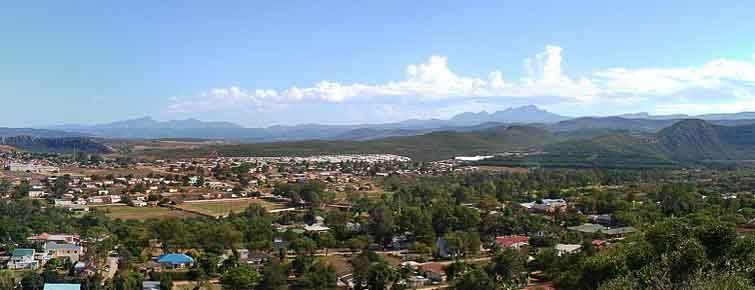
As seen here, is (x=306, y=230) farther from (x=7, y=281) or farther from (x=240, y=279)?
(x=7, y=281)

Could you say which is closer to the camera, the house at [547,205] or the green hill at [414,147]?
the house at [547,205]

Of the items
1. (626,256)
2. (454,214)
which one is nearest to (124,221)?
(454,214)

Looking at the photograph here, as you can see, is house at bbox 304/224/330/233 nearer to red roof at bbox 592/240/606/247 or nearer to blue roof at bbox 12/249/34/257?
blue roof at bbox 12/249/34/257

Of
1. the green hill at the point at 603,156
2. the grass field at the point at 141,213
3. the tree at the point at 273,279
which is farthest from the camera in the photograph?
the green hill at the point at 603,156

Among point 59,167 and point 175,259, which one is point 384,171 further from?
point 175,259

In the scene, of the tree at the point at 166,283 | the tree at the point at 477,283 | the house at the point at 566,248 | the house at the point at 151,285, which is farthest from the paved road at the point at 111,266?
the house at the point at 566,248

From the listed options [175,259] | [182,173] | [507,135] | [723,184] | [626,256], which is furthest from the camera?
[507,135]

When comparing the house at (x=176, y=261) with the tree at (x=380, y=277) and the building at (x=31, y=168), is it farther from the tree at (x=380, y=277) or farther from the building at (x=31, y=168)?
A: the building at (x=31, y=168)
